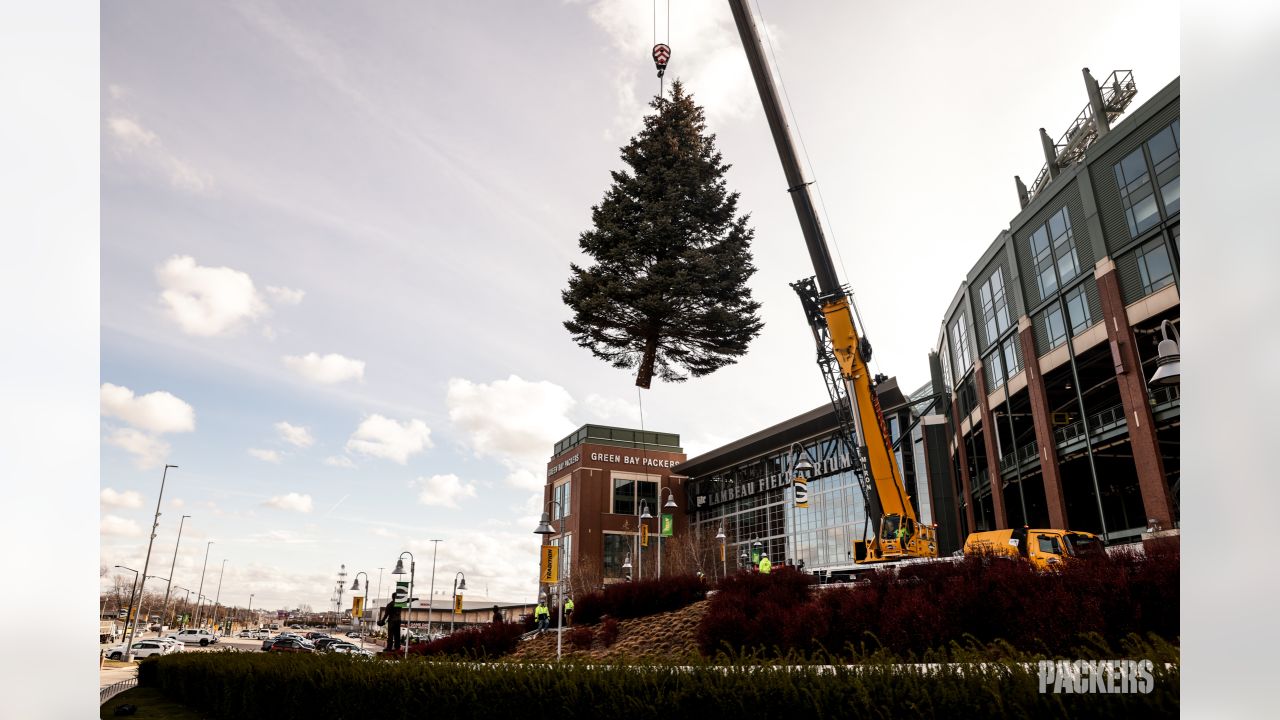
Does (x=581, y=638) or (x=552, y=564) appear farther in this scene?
(x=552, y=564)

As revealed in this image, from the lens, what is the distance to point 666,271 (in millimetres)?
19750

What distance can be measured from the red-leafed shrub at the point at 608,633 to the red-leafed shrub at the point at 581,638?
25 centimetres

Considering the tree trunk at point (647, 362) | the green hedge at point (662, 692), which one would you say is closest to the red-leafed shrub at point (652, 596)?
the tree trunk at point (647, 362)

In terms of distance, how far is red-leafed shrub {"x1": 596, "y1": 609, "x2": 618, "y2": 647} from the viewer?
19095mm

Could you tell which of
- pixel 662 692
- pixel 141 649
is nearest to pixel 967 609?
pixel 662 692

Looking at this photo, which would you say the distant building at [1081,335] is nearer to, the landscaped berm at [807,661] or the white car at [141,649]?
the landscaped berm at [807,661]

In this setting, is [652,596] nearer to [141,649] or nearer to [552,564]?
[552,564]

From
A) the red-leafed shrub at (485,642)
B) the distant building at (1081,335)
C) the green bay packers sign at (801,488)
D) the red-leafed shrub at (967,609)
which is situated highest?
the distant building at (1081,335)

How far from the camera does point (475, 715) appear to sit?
9.34m

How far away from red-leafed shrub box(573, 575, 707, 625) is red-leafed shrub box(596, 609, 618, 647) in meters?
0.74

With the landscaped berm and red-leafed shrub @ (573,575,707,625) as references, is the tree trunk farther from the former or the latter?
the landscaped berm

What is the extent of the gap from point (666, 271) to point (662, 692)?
1317 cm

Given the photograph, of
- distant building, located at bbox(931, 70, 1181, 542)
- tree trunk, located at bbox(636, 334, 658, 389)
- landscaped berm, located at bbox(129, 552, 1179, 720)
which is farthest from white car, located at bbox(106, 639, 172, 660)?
distant building, located at bbox(931, 70, 1181, 542)

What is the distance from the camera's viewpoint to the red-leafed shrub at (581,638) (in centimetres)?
1936
